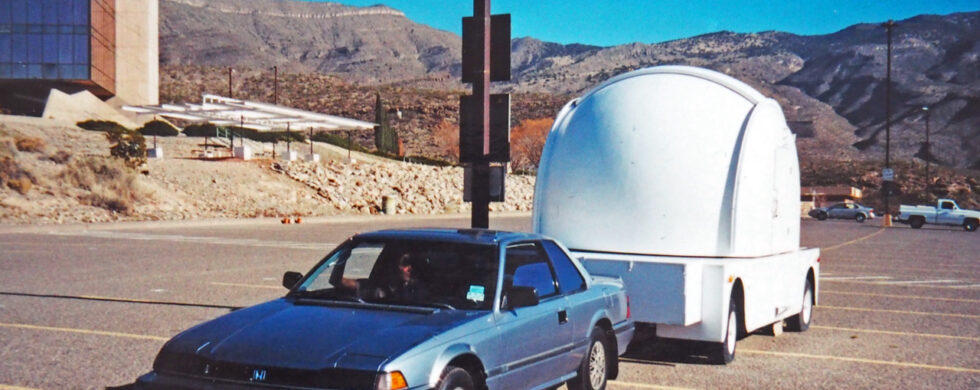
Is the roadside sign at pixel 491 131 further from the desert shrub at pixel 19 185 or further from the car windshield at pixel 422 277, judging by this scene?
the desert shrub at pixel 19 185

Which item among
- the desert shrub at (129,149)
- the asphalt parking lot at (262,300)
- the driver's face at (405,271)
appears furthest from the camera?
the desert shrub at (129,149)

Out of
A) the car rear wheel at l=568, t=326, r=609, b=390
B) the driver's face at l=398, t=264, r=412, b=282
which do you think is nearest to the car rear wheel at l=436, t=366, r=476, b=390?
the driver's face at l=398, t=264, r=412, b=282

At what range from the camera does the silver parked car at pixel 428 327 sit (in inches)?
207

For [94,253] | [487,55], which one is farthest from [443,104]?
[487,55]

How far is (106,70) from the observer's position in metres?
67.8

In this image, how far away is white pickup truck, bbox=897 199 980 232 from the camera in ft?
173

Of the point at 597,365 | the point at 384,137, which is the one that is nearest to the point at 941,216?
the point at 384,137

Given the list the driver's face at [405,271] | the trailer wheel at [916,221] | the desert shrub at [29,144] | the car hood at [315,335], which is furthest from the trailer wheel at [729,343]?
the trailer wheel at [916,221]

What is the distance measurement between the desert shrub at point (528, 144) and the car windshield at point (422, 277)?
255 feet

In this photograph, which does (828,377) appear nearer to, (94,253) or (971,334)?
(971,334)

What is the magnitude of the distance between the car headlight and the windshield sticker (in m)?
1.30

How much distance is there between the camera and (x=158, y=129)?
5775cm

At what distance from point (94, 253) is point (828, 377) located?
17180 millimetres

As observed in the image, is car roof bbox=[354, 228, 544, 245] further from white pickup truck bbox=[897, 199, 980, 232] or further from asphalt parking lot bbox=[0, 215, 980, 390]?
white pickup truck bbox=[897, 199, 980, 232]
